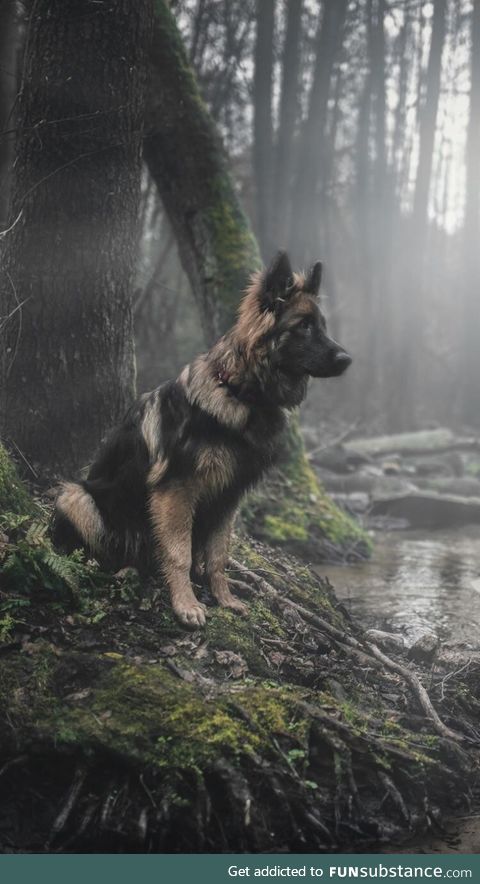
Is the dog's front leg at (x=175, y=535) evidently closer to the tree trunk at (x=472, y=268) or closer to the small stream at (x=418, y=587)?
the small stream at (x=418, y=587)

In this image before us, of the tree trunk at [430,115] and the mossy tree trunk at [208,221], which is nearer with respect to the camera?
the mossy tree trunk at [208,221]

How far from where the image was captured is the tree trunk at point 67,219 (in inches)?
219

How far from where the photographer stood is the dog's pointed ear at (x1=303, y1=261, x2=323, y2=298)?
4.43m

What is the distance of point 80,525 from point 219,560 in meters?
0.95

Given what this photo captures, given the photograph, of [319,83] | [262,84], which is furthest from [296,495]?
[319,83]

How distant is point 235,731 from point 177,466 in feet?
5.24

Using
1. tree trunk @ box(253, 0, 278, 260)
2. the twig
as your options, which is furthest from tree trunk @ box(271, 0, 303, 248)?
the twig

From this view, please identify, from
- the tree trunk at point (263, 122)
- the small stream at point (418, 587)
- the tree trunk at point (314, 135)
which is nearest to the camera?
the small stream at point (418, 587)

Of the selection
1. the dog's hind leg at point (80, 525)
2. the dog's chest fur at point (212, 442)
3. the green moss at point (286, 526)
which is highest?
the dog's chest fur at point (212, 442)

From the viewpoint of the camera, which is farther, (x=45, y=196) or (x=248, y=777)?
(x=45, y=196)

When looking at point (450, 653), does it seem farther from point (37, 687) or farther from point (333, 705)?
point (37, 687)

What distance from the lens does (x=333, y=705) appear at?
12.4ft

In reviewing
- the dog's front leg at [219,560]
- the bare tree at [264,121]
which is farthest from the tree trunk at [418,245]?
the dog's front leg at [219,560]

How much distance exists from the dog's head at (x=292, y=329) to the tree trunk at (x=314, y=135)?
16.6 meters
